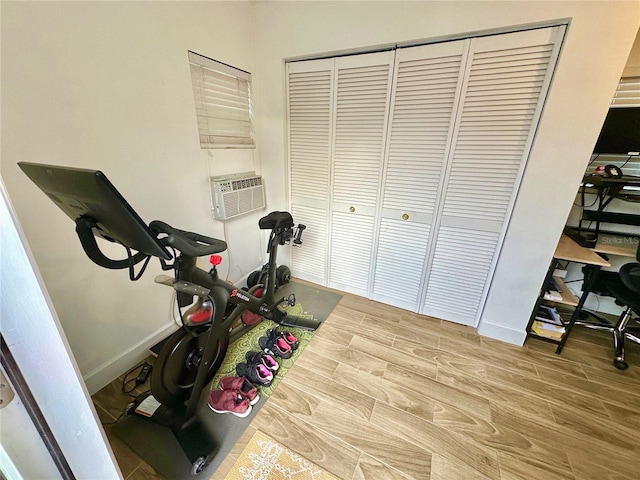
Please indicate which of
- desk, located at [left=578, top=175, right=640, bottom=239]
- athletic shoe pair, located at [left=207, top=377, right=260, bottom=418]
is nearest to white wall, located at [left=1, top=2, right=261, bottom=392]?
athletic shoe pair, located at [left=207, top=377, right=260, bottom=418]

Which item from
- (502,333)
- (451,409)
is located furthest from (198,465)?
(502,333)

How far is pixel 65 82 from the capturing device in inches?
48.6

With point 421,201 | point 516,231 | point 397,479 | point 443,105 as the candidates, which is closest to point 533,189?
point 516,231

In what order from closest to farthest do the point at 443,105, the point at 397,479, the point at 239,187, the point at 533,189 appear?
the point at 397,479
the point at 533,189
the point at 443,105
the point at 239,187

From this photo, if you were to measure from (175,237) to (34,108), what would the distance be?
2.97ft

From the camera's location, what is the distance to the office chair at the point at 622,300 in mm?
1716

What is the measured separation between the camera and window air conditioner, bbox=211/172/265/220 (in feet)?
6.91

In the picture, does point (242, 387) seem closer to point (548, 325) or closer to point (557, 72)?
point (548, 325)

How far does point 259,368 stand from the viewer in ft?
5.52

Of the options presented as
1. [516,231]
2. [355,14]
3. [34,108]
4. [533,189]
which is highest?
[355,14]

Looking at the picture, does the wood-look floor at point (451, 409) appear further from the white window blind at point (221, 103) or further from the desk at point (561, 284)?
the white window blind at point (221, 103)

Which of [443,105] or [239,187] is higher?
[443,105]

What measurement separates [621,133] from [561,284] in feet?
3.82

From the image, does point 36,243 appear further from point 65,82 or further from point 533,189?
point 533,189
